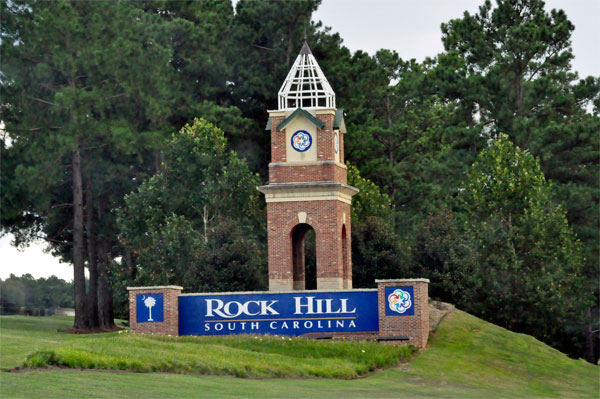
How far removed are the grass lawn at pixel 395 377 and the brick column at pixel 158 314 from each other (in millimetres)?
2023

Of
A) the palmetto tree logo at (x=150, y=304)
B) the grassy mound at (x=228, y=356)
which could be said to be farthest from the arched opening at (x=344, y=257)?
the palmetto tree logo at (x=150, y=304)

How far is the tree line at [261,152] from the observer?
50.6 m

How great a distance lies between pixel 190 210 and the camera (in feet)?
177

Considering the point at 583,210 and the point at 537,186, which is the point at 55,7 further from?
the point at 583,210

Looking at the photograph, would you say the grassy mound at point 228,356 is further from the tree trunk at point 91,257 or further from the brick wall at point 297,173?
the tree trunk at point 91,257

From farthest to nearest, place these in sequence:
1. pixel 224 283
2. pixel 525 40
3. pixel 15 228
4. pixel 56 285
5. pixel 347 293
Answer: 1. pixel 56 285
2. pixel 525 40
3. pixel 15 228
4. pixel 224 283
5. pixel 347 293

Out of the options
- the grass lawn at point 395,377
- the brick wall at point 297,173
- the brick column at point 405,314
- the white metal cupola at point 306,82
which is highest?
the white metal cupola at point 306,82

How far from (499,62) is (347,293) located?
36.2 m

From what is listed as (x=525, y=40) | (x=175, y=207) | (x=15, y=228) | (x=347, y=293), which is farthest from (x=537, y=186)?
(x=15, y=228)

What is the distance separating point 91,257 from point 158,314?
84.5 ft

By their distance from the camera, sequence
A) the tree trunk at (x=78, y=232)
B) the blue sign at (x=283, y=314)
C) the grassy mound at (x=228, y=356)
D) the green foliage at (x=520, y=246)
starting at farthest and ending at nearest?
the tree trunk at (x=78, y=232) < the green foliage at (x=520, y=246) < the blue sign at (x=283, y=314) < the grassy mound at (x=228, y=356)

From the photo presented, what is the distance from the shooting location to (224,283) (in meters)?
45.8

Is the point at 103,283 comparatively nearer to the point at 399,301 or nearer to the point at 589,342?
the point at 589,342

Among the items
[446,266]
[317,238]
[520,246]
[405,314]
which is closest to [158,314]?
[317,238]
